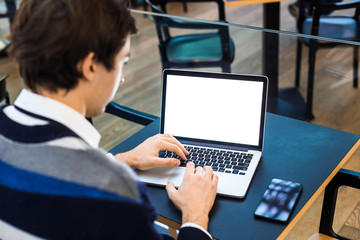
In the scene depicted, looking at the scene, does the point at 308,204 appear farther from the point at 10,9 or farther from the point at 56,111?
the point at 10,9

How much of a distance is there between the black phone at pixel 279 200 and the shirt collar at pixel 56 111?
17.1 inches

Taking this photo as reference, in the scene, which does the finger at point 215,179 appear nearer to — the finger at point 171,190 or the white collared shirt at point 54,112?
the finger at point 171,190

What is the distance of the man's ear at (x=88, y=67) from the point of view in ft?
2.58

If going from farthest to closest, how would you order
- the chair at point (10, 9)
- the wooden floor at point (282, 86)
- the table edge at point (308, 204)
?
1. the chair at point (10, 9)
2. the wooden floor at point (282, 86)
3. the table edge at point (308, 204)

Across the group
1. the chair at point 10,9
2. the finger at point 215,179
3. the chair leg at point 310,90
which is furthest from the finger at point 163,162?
the chair at point 10,9

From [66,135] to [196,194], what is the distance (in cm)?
39

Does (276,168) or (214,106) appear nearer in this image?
(276,168)

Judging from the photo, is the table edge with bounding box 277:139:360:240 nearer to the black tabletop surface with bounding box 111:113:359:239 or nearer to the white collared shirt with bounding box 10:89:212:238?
the black tabletop surface with bounding box 111:113:359:239

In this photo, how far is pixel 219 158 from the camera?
1.22 meters

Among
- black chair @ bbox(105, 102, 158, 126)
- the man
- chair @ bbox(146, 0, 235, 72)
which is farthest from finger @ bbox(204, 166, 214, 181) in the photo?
chair @ bbox(146, 0, 235, 72)

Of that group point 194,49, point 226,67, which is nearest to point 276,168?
point 226,67

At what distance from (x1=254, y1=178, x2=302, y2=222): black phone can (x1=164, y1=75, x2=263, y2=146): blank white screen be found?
176 millimetres

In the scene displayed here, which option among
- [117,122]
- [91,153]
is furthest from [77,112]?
[117,122]

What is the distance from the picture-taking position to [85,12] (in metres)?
0.76
